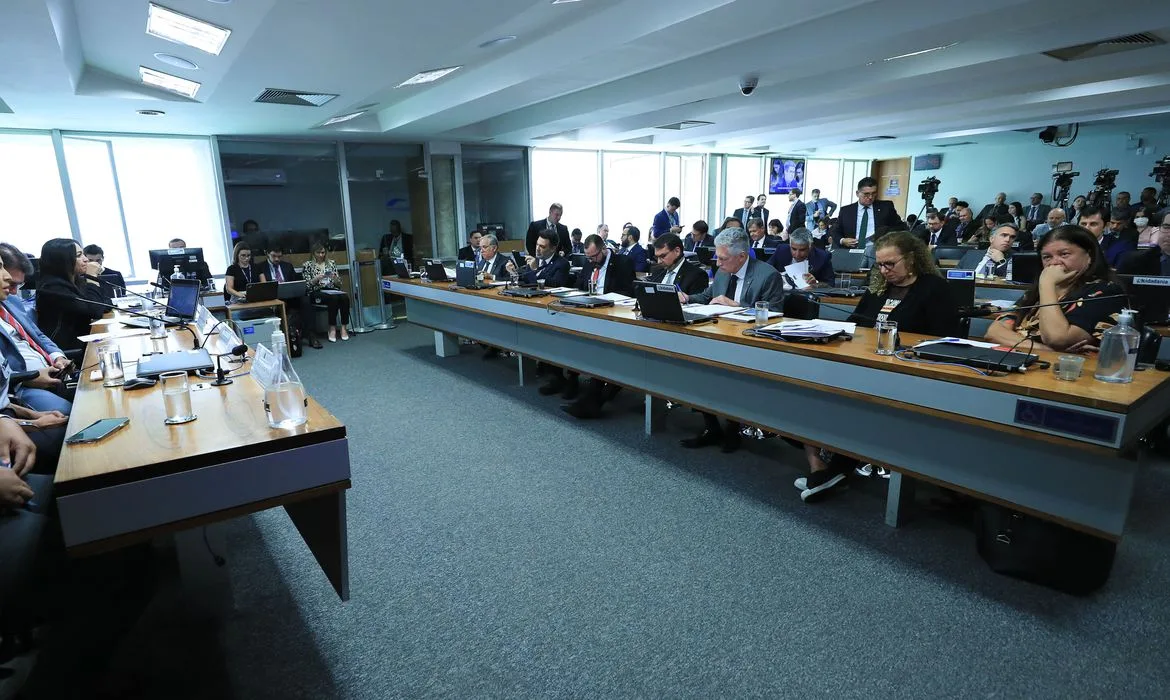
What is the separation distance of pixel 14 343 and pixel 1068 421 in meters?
4.22

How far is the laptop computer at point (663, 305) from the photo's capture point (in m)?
3.05

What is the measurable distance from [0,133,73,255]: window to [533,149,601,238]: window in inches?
227

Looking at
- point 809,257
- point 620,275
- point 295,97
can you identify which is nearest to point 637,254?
point 620,275

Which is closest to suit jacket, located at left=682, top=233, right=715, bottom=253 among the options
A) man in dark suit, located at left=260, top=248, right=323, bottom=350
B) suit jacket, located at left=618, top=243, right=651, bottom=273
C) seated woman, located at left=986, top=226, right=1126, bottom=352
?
suit jacket, located at left=618, top=243, right=651, bottom=273

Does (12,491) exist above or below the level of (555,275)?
below

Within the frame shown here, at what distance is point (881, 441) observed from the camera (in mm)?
2340

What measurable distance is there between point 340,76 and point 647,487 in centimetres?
370

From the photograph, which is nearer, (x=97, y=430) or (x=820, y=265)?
(x=97, y=430)

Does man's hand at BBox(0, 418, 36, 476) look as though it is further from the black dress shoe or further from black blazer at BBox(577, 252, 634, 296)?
black blazer at BBox(577, 252, 634, 296)

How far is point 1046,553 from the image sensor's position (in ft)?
6.70

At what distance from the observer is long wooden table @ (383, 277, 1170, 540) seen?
5.83ft

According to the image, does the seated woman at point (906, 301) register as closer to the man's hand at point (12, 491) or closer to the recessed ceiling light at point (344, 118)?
the man's hand at point (12, 491)

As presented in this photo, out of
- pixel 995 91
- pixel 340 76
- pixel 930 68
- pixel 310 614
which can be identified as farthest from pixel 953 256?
pixel 310 614

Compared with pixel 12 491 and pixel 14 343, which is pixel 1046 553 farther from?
pixel 14 343
